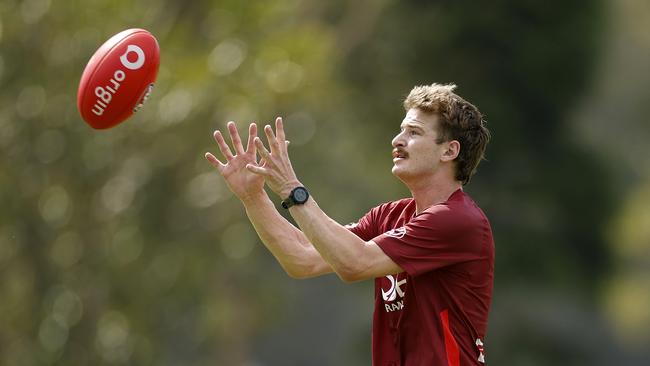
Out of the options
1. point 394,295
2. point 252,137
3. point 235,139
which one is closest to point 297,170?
point 235,139

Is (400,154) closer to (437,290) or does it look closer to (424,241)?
(424,241)

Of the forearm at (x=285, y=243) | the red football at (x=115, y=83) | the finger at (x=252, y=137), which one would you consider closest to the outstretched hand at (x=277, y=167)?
the finger at (x=252, y=137)

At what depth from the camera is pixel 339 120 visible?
30266 millimetres

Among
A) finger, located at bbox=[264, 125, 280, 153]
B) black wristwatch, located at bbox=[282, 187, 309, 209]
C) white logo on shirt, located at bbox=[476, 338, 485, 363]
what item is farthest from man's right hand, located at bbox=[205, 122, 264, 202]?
white logo on shirt, located at bbox=[476, 338, 485, 363]

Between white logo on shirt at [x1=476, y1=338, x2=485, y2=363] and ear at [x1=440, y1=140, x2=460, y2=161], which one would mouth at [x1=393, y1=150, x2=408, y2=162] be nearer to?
ear at [x1=440, y1=140, x2=460, y2=161]

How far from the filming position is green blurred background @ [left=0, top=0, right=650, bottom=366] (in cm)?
2022

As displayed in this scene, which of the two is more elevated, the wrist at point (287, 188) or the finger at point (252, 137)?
the finger at point (252, 137)

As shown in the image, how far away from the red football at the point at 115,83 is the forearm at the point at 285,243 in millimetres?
1390

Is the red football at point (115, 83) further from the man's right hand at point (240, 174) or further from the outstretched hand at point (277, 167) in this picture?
the outstretched hand at point (277, 167)

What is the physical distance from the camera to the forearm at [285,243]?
329 inches

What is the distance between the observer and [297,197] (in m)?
7.53

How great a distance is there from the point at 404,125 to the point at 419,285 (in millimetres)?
862

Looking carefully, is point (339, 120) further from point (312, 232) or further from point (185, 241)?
point (312, 232)

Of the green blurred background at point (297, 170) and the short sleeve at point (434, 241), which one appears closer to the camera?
the short sleeve at point (434, 241)
